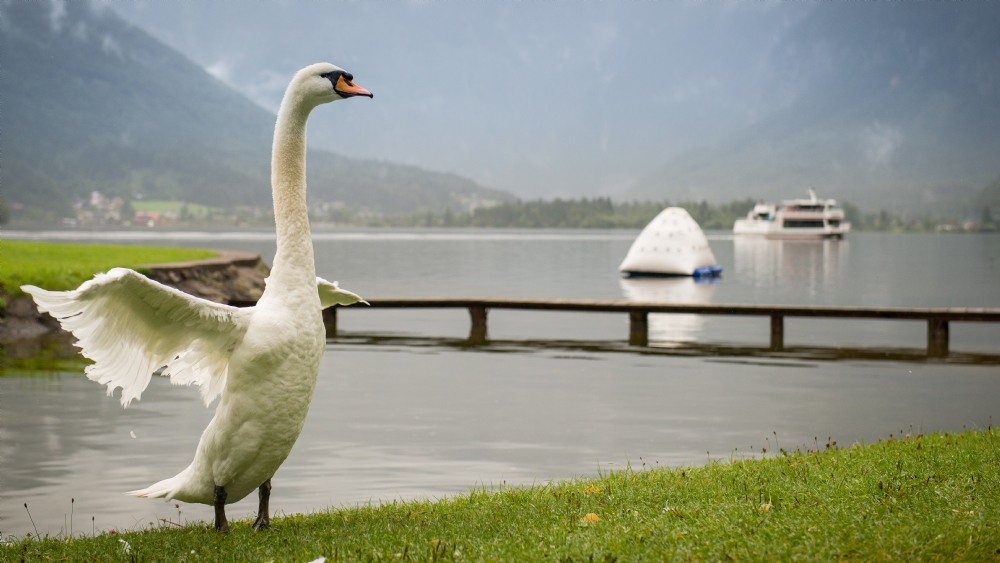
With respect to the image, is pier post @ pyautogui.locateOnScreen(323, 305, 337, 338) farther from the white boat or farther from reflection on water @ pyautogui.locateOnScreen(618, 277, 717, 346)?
the white boat

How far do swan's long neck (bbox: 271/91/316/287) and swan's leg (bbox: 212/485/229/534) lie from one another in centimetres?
147

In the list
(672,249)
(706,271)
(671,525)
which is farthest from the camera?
(706,271)

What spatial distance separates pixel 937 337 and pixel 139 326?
18.4 m

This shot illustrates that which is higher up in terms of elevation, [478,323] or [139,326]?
[139,326]

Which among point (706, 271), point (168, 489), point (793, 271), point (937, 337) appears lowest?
point (793, 271)

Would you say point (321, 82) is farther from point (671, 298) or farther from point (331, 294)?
point (671, 298)

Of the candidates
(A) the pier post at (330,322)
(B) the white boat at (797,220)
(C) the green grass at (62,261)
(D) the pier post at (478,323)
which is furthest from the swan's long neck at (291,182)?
(B) the white boat at (797,220)

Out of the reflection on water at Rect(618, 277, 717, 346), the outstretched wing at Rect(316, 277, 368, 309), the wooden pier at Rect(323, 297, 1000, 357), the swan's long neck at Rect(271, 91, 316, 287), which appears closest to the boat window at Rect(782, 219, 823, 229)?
the reflection on water at Rect(618, 277, 717, 346)

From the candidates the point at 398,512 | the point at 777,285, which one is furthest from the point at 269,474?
the point at 777,285

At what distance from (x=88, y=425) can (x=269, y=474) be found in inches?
257

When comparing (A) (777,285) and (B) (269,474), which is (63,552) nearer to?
(B) (269,474)

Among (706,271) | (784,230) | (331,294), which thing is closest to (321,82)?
(331,294)

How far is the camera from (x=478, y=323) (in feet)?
73.8

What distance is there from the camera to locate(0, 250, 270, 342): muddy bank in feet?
59.3
